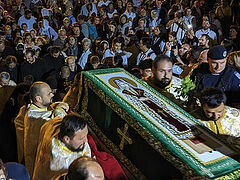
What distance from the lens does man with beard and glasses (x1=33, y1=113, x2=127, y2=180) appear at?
330 cm

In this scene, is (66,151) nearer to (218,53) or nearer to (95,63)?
(218,53)

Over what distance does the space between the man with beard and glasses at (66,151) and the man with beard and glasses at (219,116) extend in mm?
1225

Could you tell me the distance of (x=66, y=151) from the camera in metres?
3.41

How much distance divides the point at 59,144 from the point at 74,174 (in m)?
0.98

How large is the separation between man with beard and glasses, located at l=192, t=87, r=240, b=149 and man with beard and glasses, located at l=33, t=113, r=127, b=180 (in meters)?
1.22

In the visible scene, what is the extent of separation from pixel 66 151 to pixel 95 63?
3.99 meters

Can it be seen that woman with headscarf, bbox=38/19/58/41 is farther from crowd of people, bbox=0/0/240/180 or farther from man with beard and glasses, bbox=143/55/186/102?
man with beard and glasses, bbox=143/55/186/102

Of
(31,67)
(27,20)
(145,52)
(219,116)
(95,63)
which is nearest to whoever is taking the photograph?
(219,116)

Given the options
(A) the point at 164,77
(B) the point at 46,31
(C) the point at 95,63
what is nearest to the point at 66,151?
(A) the point at 164,77

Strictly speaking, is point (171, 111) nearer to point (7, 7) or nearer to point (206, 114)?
point (206, 114)

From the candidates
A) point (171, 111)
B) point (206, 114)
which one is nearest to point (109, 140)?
point (171, 111)

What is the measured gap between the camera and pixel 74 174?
8.21ft

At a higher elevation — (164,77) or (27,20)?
(164,77)

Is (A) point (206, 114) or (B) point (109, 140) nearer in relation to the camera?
(A) point (206, 114)
